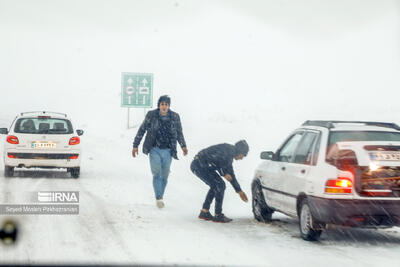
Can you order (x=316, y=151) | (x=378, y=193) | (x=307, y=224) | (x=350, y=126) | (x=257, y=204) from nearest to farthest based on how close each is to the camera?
(x=378, y=193) < (x=307, y=224) < (x=316, y=151) < (x=350, y=126) < (x=257, y=204)

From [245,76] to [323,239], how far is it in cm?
8534

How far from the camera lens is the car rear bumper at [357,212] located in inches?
316

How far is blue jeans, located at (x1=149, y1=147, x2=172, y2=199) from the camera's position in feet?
38.6

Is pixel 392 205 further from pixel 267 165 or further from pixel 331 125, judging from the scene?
pixel 267 165

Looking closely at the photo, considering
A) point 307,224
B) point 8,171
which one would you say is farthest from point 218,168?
point 8,171

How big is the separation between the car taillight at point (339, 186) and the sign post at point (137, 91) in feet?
101

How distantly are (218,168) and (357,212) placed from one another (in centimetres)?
289

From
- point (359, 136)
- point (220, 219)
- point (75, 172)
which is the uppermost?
point (359, 136)

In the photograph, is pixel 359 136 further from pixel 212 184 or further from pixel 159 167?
pixel 159 167

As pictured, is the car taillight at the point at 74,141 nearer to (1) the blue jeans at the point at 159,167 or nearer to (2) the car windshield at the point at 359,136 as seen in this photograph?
(1) the blue jeans at the point at 159,167

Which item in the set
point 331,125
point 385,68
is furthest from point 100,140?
point 385,68

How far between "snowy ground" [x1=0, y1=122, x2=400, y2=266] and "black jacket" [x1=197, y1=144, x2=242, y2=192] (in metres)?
0.80

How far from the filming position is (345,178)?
8.10 metres

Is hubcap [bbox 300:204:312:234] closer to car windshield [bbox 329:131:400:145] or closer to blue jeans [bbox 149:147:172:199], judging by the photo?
car windshield [bbox 329:131:400:145]
